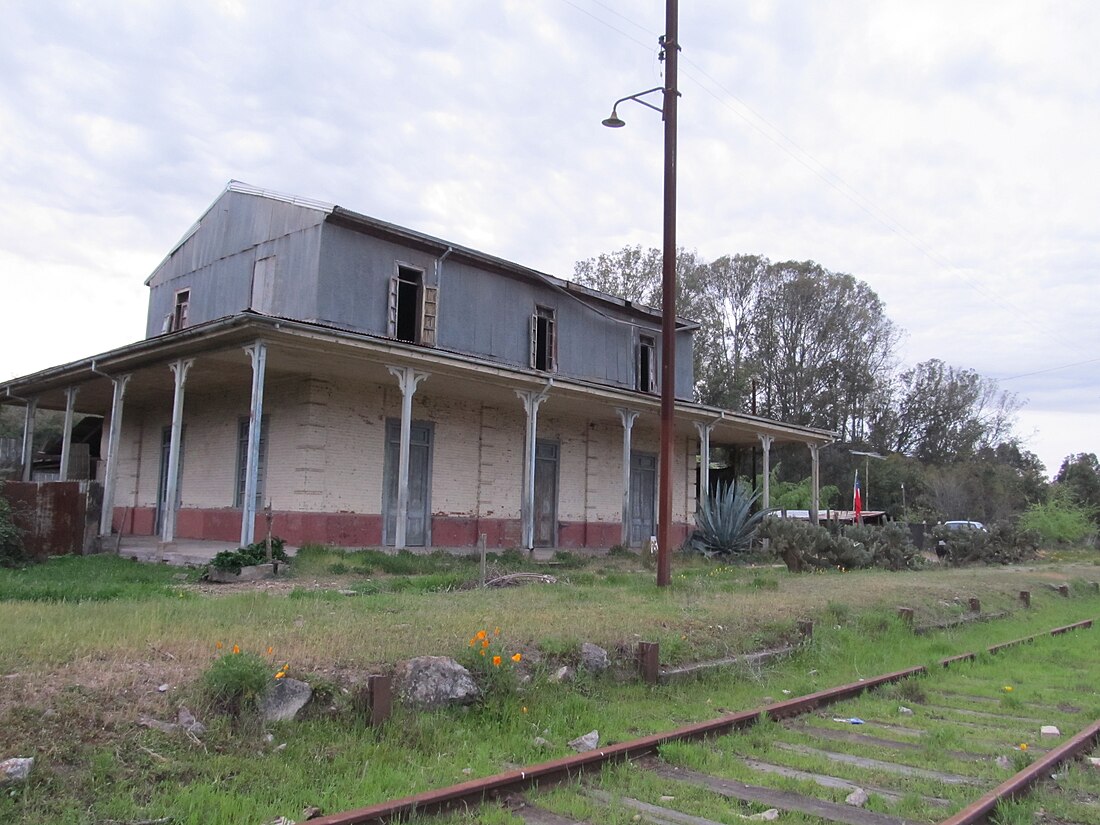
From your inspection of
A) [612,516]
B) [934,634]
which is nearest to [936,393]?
[612,516]

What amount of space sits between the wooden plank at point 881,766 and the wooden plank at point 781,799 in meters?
0.85

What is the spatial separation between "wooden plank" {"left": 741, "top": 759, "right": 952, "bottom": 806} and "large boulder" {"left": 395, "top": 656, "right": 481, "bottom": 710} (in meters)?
1.92

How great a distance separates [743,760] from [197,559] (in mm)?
11363

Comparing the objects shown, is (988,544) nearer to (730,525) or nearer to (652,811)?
(730,525)

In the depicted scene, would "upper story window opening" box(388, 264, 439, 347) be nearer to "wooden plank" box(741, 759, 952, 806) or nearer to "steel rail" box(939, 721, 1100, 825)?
"wooden plank" box(741, 759, 952, 806)

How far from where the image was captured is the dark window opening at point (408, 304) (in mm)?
19078

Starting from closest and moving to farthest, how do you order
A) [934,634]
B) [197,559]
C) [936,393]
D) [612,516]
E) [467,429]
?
[934,634]
[197,559]
[467,429]
[612,516]
[936,393]

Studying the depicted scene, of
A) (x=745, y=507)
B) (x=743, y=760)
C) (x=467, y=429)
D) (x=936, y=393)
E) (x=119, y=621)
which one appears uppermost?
(x=936, y=393)

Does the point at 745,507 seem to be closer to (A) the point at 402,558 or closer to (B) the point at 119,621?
(A) the point at 402,558

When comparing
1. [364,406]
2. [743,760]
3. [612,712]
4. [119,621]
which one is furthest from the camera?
[364,406]

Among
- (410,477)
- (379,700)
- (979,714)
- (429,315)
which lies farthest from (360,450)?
(979,714)

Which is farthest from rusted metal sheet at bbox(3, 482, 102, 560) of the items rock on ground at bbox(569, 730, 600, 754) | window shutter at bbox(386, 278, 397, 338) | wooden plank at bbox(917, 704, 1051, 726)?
wooden plank at bbox(917, 704, 1051, 726)

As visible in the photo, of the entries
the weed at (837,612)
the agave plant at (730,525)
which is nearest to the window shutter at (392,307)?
the agave plant at (730,525)

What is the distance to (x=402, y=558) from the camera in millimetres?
14992
